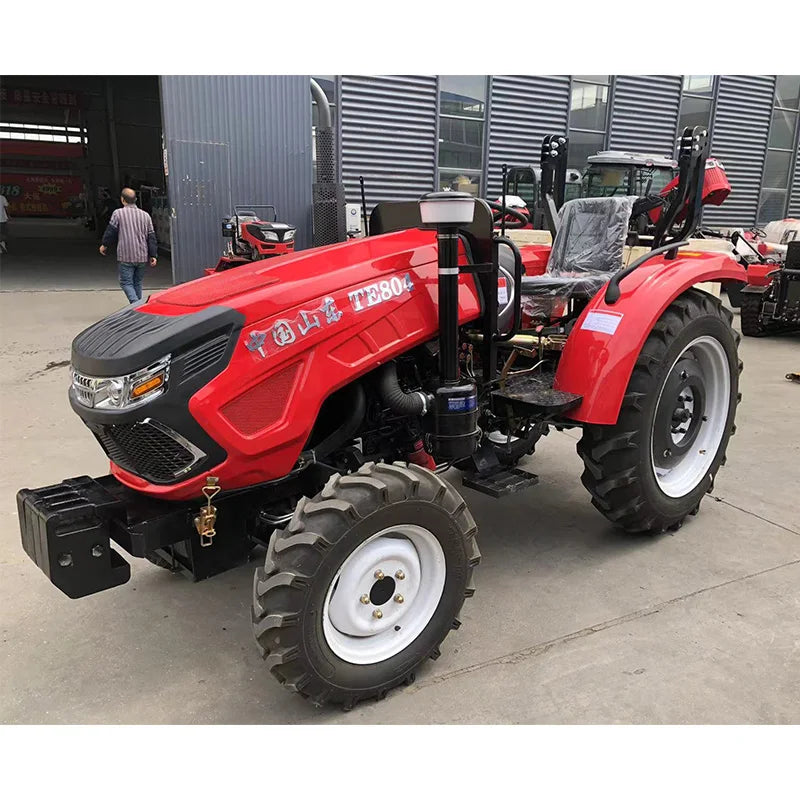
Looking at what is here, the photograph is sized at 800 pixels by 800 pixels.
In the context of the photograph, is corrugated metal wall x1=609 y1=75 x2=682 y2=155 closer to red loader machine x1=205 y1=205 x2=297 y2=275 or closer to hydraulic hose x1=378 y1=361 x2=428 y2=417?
red loader machine x1=205 y1=205 x2=297 y2=275

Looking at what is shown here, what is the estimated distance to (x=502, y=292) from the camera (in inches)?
119

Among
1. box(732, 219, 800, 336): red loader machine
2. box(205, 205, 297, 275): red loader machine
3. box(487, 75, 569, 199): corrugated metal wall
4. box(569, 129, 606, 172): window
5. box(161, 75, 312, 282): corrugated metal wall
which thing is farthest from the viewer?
box(569, 129, 606, 172): window

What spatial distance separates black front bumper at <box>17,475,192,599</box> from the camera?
214 centimetres

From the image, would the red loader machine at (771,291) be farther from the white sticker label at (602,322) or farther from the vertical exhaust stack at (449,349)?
the vertical exhaust stack at (449,349)

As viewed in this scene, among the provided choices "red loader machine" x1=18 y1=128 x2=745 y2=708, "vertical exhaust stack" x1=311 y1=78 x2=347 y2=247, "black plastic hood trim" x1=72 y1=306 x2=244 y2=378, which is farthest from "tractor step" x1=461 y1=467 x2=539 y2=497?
"vertical exhaust stack" x1=311 y1=78 x2=347 y2=247

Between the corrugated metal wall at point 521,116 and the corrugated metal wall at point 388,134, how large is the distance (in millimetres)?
1108

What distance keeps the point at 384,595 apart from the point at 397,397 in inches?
26.9

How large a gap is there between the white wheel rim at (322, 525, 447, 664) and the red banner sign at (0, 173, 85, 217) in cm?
2748

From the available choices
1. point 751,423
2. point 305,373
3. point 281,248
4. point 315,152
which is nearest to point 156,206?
point 315,152

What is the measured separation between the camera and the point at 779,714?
7.24 feet

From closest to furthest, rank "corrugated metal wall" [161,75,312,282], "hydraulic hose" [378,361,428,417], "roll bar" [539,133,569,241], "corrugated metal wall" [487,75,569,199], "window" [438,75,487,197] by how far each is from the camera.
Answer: "hydraulic hose" [378,361,428,417] < "roll bar" [539,133,569,241] < "corrugated metal wall" [161,75,312,282] < "window" [438,75,487,197] < "corrugated metal wall" [487,75,569,199]

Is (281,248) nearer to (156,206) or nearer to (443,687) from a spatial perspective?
(443,687)

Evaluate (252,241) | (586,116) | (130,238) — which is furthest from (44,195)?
(130,238)

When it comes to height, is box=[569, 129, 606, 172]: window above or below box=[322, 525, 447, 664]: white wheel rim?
above
